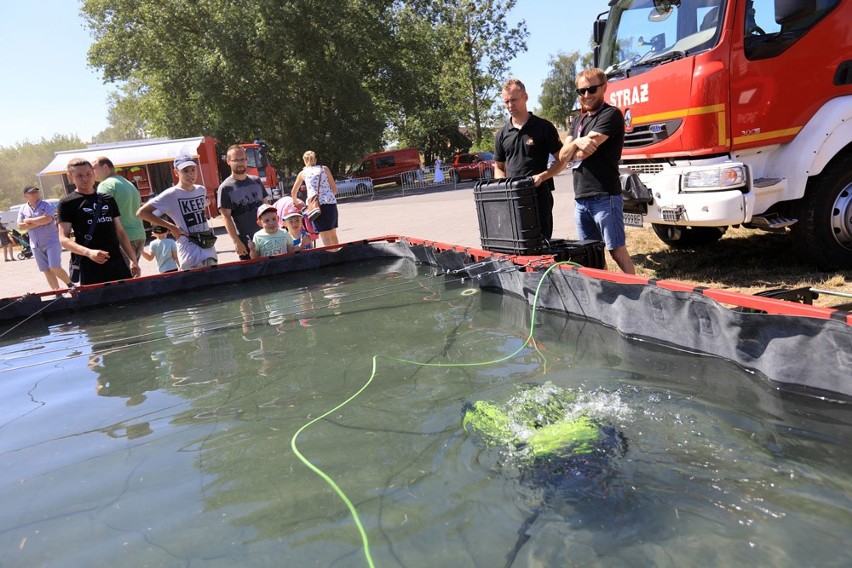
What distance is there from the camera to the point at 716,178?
524 centimetres

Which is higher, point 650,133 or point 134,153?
point 134,153

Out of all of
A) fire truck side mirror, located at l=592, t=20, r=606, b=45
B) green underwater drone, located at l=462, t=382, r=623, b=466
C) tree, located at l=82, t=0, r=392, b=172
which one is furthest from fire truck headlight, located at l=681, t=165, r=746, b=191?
tree, located at l=82, t=0, r=392, b=172

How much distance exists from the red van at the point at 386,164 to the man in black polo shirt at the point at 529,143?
1147 inches

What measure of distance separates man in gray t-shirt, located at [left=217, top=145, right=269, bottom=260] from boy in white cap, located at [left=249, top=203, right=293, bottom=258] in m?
0.22

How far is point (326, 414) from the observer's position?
3346 millimetres

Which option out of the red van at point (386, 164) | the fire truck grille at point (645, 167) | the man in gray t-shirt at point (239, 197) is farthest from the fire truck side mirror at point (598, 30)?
the red van at point (386, 164)

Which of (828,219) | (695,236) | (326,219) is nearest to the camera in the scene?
(828,219)

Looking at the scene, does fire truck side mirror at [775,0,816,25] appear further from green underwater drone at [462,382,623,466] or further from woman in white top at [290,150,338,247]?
woman in white top at [290,150,338,247]

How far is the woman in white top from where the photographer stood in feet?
26.7

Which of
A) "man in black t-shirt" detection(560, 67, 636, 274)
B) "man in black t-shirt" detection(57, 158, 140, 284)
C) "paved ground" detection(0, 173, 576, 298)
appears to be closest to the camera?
"man in black t-shirt" detection(560, 67, 636, 274)

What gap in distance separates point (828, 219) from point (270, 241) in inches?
231

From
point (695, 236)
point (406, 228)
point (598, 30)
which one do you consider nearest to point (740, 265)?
point (695, 236)

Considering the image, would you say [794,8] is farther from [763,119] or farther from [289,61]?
[289,61]

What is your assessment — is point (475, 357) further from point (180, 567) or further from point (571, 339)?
point (180, 567)
